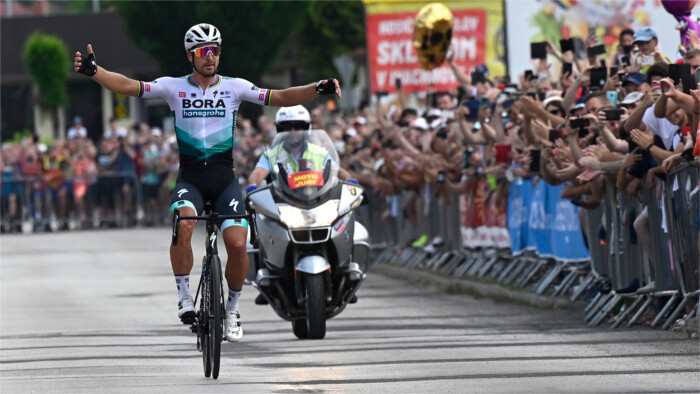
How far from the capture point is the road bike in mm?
11539

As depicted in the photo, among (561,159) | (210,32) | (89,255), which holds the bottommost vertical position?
(89,255)

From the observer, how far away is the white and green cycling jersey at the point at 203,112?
12320 mm

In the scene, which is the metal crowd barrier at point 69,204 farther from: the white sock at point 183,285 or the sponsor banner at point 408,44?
the white sock at point 183,285

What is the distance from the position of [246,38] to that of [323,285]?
5040 centimetres

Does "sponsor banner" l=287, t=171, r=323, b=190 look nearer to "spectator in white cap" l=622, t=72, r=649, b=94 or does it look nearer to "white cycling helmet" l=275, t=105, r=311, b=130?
"white cycling helmet" l=275, t=105, r=311, b=130

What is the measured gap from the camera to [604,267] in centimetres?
1590

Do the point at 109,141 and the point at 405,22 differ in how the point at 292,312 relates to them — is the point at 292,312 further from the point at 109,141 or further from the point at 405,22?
the point at 109,141

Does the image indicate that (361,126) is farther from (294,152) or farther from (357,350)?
(357,350)

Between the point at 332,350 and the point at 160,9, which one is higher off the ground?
the point at 160,9

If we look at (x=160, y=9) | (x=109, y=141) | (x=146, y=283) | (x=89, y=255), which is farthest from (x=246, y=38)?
(x=146, y=283)

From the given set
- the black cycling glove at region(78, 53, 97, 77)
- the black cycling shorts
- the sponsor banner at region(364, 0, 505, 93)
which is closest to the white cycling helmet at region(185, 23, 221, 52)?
the black cycling glove at region(78, 53, 97, 77)

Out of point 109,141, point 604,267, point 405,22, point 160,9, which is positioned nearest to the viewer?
point 604,267

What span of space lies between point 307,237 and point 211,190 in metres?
2.39

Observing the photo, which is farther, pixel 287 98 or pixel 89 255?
pixel 89 255
